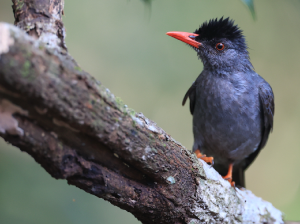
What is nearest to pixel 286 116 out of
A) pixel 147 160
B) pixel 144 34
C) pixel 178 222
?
pixel 144 34

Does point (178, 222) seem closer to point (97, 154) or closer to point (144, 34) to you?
point (97, 154)

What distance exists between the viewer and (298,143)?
6121mm

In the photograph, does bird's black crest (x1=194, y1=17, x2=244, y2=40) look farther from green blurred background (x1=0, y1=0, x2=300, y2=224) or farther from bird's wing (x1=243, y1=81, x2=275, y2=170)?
green blurred background (x1=0, y1=0, x2=300, y2=224)

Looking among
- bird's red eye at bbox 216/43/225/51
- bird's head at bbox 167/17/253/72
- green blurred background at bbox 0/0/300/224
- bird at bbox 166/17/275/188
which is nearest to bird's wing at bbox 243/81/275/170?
bird at bbox 166/17/275/188

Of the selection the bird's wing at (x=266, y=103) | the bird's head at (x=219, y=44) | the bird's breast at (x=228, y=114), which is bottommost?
the bird's breast at (x=228, y=114)

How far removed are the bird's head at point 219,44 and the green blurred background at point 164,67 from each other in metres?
1.85

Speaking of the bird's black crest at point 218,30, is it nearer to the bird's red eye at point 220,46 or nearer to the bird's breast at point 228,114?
the bird's red eye at point 220,46

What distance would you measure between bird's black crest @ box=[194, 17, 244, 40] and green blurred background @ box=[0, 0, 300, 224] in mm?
1867

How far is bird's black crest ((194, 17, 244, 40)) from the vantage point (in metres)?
3.07

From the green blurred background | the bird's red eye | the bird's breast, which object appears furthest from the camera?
the green blurred background

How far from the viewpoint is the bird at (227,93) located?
9.98ft

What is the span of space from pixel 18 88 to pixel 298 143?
21.2ft

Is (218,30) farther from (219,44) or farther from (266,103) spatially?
(266,103)

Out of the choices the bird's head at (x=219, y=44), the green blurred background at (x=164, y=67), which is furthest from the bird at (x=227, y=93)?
the green blurred background at (x=164, y=67)
